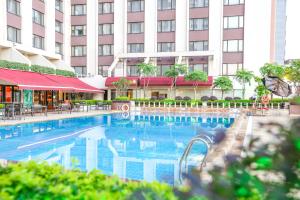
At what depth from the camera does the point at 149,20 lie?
44.1 m

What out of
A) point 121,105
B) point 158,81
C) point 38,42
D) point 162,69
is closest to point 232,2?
point 162,69

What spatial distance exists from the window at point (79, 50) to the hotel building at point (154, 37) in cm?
2

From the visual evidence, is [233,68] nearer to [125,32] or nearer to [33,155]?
[125,32]

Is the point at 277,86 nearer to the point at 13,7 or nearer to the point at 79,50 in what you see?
the point at 13,7

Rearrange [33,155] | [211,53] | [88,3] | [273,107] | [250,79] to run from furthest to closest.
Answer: [88,3], [211,53], [250,79], [273,107], [33,155]

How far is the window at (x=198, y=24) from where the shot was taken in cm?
4231

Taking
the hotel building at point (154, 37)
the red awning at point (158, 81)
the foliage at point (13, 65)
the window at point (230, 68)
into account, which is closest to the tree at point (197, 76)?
the hotel building at point (154, 37)

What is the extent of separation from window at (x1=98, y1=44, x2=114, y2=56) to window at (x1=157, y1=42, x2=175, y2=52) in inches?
288

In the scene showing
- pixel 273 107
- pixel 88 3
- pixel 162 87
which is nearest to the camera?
pixel 273 107

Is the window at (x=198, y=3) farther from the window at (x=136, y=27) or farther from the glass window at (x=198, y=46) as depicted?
the window at (x=136, y=27)

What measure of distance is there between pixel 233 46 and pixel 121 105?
697 inches

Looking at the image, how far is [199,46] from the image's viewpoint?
42.5m

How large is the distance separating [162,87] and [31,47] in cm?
1823

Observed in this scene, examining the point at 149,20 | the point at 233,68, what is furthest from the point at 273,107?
the point at 149,20
